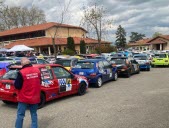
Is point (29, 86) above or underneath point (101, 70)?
above

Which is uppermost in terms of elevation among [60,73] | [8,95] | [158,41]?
[158,41]

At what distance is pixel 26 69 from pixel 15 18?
71414 mm

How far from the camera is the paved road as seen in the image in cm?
→ 728

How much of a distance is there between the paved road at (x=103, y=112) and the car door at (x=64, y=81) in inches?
14.4

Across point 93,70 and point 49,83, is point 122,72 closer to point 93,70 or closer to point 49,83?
point 93,70

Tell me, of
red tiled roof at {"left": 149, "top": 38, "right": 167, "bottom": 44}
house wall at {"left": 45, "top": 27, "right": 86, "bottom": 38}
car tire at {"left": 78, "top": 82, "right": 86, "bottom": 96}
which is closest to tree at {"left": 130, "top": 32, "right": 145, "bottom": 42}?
red tiled roof at {"left": 149, "top": 38, "right": 167, "bottom": 44}

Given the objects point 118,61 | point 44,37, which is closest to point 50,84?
point 118,61

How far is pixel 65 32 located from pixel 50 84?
1961 inches

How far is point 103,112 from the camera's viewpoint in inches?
336

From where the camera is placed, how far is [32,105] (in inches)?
250

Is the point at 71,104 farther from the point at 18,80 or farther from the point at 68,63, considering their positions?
the point at 68,63

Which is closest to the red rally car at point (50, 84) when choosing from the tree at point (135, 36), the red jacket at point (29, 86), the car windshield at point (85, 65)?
the car windshield at point (85, 65)

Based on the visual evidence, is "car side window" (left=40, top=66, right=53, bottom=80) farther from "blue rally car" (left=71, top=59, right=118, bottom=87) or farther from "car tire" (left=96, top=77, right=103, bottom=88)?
"car tire" (left=96, top=77, right=103, bottom=88)

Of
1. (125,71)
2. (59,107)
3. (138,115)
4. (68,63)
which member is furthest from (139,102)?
(125,71)
